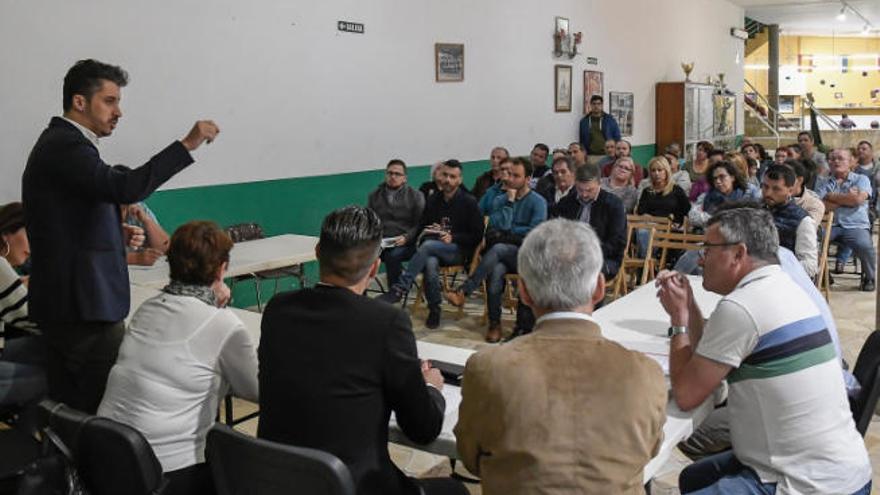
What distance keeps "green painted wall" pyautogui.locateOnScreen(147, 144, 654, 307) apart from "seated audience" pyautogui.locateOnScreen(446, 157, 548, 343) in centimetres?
171

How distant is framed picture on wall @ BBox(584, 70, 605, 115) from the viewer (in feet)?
37.4

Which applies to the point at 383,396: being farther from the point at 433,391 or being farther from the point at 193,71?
the point at 193,71

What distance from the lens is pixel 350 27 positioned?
7.55 m

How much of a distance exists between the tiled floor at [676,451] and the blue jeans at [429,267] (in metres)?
0.27

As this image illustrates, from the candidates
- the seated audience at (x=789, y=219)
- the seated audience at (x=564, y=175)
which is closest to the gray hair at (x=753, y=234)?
the seated audience at (x=789, y=219)

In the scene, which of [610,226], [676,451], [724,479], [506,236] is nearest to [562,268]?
[724,479]

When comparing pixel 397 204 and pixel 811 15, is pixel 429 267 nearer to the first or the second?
pixel 397 204

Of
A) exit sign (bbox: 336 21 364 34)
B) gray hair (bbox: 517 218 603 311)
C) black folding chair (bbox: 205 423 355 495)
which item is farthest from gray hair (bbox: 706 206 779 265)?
Result: exit sign (bbox: 336 21 364 34)

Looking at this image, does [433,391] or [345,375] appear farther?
[433,391]

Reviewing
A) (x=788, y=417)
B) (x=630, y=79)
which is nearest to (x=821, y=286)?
(x=788, y=417)

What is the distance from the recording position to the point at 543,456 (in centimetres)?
160

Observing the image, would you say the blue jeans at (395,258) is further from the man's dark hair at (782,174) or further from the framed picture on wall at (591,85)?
the framed picture on wall at (591,85)

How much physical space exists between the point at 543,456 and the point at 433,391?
64 centimetres

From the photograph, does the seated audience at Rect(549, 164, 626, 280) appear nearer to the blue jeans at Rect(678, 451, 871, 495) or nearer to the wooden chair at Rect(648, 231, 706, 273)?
the wooden chair at Rect(648, 231, 706, 273)
